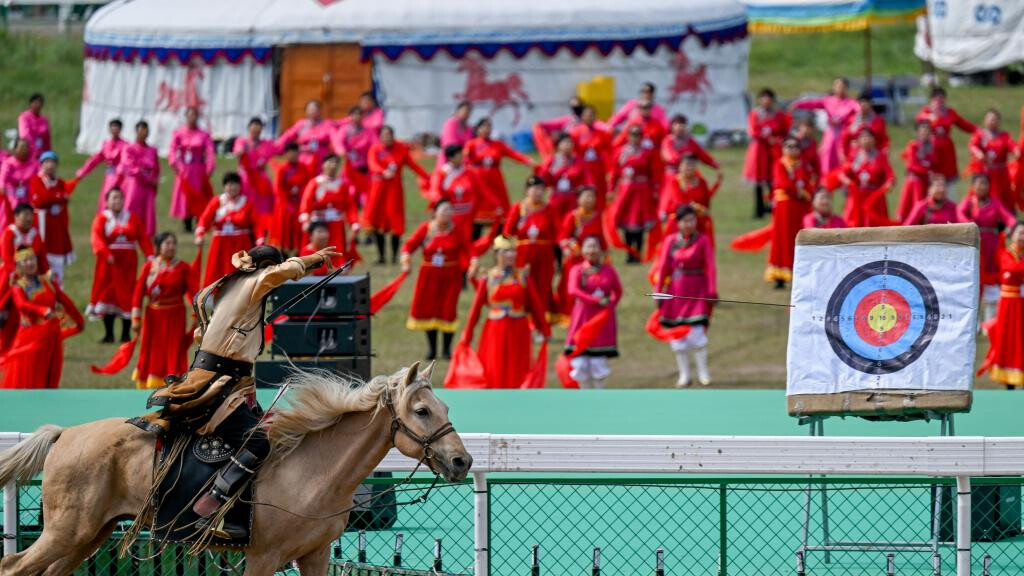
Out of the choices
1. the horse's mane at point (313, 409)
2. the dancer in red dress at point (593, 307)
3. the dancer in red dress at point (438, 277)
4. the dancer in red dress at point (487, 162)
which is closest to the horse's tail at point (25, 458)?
the horse's mane at point (313, 409)

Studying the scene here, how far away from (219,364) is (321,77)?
2022cm

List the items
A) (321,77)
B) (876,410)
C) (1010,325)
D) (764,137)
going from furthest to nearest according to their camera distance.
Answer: (321,77) < (764,137) < (1010,325) < (876,410)

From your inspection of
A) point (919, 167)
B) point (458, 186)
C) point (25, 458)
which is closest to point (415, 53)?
point (919, 167)

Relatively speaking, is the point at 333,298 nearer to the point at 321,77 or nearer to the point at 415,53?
the point at 415,53

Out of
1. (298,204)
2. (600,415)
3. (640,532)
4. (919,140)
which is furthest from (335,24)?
(640,532)

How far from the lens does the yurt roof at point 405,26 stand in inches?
1048

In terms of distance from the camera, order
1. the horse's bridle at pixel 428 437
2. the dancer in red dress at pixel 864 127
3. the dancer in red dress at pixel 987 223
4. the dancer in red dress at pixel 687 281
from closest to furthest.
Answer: the horse's bridle at pixel 428 437
the dancer in red dress at pixel 687 281
the dancer in red dress at pixel 987 223
the dancer in red dress at pixel 864 127

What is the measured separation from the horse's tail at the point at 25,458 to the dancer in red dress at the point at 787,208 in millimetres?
10986

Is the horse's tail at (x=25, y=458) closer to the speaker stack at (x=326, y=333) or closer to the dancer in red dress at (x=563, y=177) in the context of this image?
the speaker stack at (x=326, y=333)

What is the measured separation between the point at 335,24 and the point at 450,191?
412 inches

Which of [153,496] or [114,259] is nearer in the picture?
[153,496]

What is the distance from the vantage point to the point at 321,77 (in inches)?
1070

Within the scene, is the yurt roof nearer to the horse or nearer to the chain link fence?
the horse

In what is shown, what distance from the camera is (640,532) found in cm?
874
